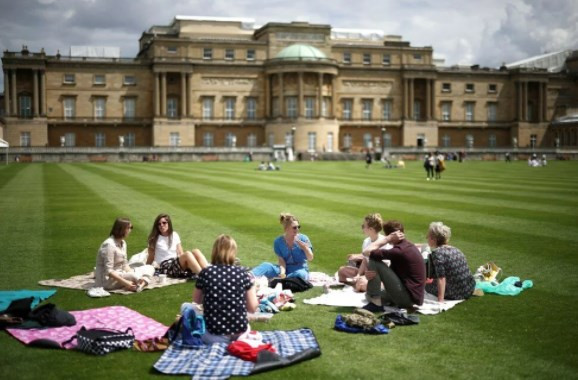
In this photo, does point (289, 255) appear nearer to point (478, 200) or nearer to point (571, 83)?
point (478, 200)

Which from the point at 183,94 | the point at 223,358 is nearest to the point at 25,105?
the point at 183,94

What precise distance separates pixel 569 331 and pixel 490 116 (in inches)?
4552

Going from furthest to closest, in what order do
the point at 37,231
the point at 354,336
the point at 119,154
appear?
the point at 119,154, the point at 37,231, the point at 354,336

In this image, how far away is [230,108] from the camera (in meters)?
108

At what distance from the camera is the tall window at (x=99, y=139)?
346ft

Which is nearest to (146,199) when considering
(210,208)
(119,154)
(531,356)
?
(210,208)

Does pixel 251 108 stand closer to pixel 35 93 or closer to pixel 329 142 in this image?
pixel 329 142

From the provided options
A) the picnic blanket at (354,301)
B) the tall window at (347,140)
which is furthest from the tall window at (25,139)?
the picnic blanket at (354,301)

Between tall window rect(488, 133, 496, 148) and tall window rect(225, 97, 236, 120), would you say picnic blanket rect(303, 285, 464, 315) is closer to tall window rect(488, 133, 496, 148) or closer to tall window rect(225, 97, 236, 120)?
tall window rect(225, 97, 236, 120)

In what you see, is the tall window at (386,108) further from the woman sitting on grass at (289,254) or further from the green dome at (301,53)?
the woman sitting on grass at (289,254)

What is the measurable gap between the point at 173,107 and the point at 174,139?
5.27 metres

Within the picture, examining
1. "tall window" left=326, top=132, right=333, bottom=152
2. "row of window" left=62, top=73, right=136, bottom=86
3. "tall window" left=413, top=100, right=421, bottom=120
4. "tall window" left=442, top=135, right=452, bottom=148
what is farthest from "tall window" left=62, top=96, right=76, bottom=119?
"tall window" left=442, top=135, right=452, bottom=148

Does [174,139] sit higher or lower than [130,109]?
lower

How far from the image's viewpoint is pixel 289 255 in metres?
14.0
